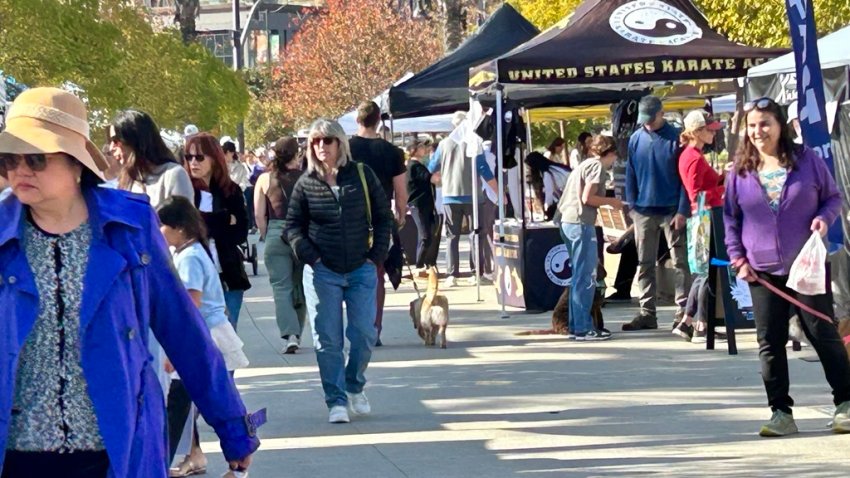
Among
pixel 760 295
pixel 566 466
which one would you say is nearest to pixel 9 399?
pixel 566 466

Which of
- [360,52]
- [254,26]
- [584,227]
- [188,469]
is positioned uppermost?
[254,26]

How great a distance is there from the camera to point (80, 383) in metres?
3.70

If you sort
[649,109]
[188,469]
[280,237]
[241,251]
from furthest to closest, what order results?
[649,109], [280,237], [241,251], [188,469]

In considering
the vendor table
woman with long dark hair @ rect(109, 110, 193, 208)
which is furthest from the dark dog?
woman with long dark hair @ rect(109, 110, 193, 208)

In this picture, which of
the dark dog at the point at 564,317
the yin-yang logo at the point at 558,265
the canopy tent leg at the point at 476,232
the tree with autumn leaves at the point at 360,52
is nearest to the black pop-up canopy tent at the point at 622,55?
the yin-yang logo at the point at 558,265

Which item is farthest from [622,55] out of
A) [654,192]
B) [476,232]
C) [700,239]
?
[476,232]

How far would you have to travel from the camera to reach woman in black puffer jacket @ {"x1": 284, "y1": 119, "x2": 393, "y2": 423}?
909 centimetres

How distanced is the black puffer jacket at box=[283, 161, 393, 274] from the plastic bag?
229 cm

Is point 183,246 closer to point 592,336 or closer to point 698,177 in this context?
point 698,177

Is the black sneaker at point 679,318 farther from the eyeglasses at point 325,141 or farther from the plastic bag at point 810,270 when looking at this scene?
the plastic bag at point 810,270

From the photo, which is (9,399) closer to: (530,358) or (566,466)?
(566,466)

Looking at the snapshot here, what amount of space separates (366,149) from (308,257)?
9.68ft

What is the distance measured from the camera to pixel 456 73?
1856 cm

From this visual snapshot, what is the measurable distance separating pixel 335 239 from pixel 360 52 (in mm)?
46378
